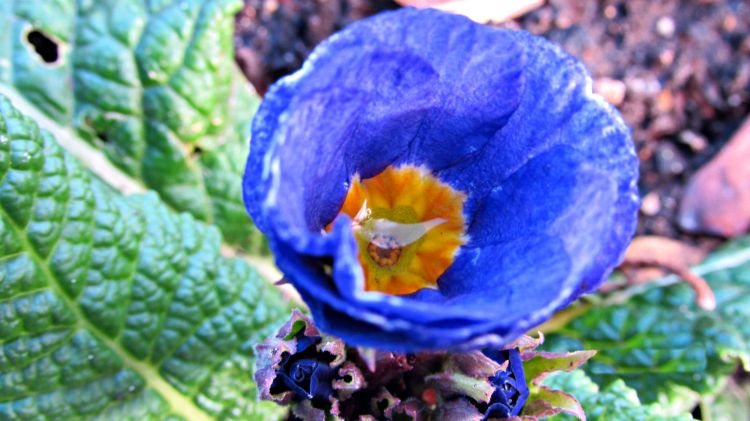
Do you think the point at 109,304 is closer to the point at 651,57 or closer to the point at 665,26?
the point at 651,57

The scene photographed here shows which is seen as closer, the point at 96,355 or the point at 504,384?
the point at 504,384

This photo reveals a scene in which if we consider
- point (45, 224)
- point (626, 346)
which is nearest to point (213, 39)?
point (45, 224)

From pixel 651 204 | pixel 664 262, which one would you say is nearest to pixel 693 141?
A: pixel 651 204

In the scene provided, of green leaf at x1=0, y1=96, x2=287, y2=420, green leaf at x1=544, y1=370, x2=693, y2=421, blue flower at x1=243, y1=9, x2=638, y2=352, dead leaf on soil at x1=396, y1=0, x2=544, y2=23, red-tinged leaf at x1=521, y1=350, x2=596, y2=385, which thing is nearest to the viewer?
blue flower at x1=243, y1=9, x2=638, y2=352

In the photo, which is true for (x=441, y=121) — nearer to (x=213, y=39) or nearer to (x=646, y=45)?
(x=213, y=39)

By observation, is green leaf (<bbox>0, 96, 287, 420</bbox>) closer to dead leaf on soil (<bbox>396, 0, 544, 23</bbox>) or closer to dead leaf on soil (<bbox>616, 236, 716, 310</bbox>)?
dead leaf on soil (<bbox>396, 0, 544, 23</bbox>)

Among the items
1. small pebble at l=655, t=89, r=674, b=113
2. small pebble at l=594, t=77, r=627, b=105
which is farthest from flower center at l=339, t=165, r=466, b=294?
small pebble at l=655, t=89, r=674, b=113
